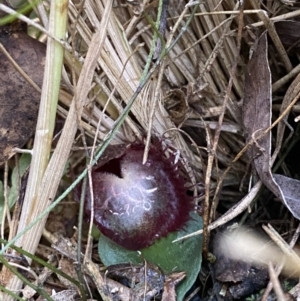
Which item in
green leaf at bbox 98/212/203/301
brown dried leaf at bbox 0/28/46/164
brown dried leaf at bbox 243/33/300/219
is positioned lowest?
green leaf at bbox 98/212/203/301

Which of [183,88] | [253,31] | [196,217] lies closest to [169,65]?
[183,88]

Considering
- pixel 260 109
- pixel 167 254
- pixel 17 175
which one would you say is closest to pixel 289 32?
pixel 260 109

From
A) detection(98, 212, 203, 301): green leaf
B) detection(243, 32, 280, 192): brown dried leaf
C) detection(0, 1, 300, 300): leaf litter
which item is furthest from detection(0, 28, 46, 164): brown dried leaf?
detection(243, 32, 280, 192): brown dried leaf

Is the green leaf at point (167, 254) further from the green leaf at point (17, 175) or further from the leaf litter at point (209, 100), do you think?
the green leaf at point (17, 175)

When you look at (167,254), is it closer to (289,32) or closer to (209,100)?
(209,100)

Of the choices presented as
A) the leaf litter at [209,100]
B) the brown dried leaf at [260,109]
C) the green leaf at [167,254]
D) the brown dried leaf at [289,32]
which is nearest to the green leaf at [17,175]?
the leaf litter at [209,100]

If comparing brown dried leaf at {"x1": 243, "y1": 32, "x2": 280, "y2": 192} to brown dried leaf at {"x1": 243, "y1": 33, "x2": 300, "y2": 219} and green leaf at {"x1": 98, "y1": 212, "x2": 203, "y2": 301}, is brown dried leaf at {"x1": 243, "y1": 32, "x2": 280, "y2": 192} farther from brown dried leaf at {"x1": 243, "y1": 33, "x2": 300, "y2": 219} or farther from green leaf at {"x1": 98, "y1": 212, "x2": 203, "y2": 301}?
green leaf at {"x1": 98, "y1": 212, "x2": 203, "y2": 301}

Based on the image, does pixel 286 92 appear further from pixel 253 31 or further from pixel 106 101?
pixel 106 101
